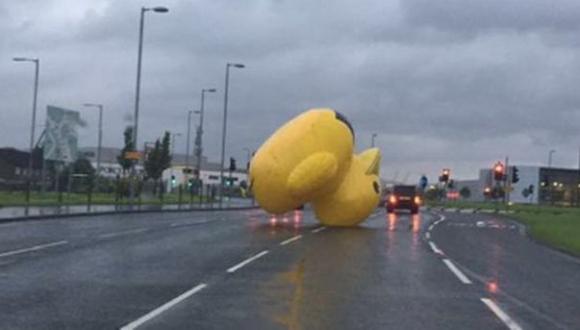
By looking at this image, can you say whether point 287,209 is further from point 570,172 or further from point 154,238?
point 570,172

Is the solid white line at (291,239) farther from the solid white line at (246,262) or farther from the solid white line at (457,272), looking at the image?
the solid white line at (457,272)

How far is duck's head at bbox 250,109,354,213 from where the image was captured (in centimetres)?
3384

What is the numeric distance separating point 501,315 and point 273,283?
14.3 ft

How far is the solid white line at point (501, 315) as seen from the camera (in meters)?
11.6

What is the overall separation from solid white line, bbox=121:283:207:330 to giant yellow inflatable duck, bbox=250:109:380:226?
1876cm

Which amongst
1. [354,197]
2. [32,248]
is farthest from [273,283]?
[354,197]

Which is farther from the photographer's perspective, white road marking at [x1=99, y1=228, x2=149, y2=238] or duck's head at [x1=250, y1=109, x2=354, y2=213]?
duck's head at [x1=250, y1=109, x2=354, y2=213]

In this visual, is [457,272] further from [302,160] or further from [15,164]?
[15,164]

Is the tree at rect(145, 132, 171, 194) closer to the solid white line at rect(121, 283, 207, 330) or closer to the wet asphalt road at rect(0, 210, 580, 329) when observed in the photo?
the wet asphalt road at rect(0, 210, 580, 329)

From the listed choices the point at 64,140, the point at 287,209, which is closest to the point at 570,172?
the point at 64,140

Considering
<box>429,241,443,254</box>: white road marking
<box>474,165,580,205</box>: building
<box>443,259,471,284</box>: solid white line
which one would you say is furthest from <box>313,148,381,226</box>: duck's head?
<box>474,165,580,205</box>: building

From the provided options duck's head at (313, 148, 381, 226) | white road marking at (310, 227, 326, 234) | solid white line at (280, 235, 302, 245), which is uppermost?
duck's head at (313, 148, 381, 226)

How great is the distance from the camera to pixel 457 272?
19062 millimetres

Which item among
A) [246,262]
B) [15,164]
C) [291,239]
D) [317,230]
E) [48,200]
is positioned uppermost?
[15,164]
